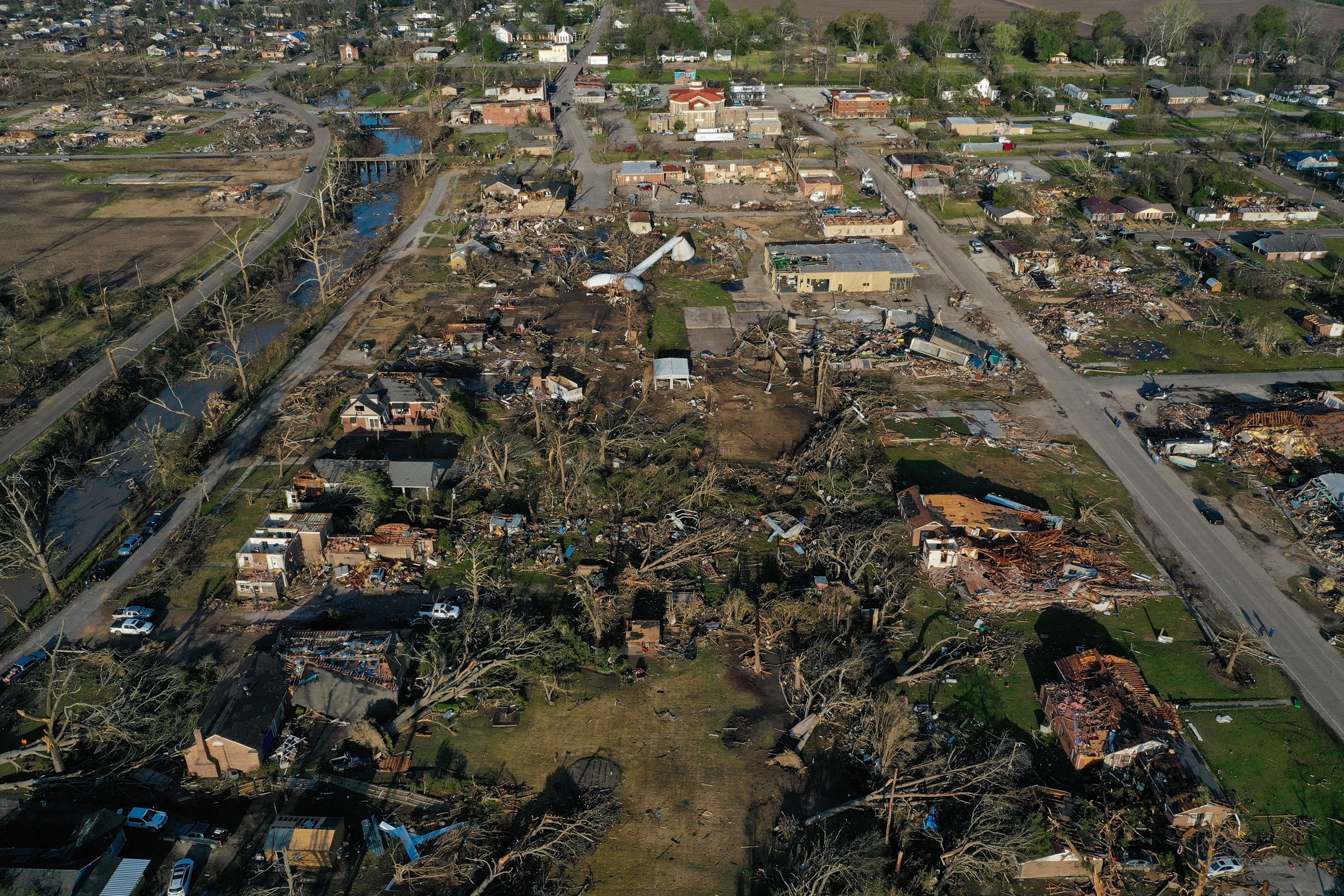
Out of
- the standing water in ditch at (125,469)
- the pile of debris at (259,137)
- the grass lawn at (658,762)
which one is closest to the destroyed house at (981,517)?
the grass lawn at (658,762)

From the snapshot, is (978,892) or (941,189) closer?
(978,892)

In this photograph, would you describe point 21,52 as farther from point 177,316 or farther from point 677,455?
point 677,455

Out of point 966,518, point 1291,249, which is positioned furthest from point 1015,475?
point 1291,249

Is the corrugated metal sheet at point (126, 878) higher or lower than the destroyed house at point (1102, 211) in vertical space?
lower

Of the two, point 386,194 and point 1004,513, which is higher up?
point 386,194

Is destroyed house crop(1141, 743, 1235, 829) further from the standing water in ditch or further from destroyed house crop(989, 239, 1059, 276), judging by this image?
destroyed house crop(989, 239, 1059, 276)

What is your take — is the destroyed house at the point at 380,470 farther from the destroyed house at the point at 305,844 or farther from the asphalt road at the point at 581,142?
the asphalt road at the point at 581,142

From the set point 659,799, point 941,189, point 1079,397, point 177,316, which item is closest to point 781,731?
point 659,799
